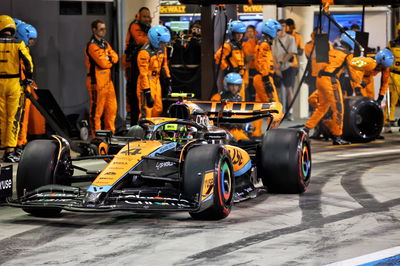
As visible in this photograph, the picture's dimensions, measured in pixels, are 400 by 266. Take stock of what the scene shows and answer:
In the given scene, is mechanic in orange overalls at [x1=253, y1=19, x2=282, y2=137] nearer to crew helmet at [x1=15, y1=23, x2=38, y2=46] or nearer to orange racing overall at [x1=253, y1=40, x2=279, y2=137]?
orange racing overall at [x1=253, y1=40, x2=279, y2=137]

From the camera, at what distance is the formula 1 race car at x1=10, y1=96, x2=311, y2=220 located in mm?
8398

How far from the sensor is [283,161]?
10.1 m

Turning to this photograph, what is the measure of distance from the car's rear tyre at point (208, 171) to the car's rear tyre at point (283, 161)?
4.51 feet

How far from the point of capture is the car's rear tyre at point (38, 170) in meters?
9.09

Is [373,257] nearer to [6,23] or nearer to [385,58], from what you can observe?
[6,23]

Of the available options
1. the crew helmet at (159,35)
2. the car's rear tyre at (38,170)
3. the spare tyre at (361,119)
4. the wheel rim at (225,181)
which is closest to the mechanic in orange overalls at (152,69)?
the crew helmet at (159,35)

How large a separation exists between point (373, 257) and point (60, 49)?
12628 mm

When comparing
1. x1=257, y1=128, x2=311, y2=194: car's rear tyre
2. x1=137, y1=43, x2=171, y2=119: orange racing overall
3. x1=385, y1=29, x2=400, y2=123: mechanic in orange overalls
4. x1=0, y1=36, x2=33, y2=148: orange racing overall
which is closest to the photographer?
x1=385, y1=29, x2=400, y2=123: mechanic in orange overalls

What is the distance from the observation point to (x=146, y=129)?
9836 mm

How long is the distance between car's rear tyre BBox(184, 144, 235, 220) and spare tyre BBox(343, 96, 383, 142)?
7.99 meters

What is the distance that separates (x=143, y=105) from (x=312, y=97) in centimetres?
336

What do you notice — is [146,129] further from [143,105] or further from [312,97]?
[312,97]

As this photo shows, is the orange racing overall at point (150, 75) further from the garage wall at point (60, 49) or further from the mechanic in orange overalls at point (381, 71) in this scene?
the mechanic in orange overalls at point (381, 71)

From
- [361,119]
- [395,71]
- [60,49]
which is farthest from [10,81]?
[395,71]
